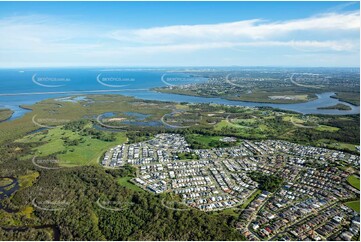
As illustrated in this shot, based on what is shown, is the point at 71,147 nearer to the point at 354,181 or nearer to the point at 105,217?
the point at 105,217

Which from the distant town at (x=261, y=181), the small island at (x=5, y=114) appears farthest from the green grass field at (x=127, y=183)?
the small island at (x=5, y=114)

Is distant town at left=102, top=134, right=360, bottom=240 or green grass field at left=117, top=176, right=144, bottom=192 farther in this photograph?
green grass field at left=117, top=176, right=144, bottom=192

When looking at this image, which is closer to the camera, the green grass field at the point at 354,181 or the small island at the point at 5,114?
the green grass field at the point at 354,181

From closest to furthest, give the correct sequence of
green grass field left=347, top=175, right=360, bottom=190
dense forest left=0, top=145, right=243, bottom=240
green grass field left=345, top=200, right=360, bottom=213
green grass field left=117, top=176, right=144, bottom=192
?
1. dense forest left=0, top=145, right=243, bottom=240
2. green grass field left=345, top=200, right=360, bottom=213
3. green grass field left=117, top=176, right=144, bottom=192
4. green grass field left=347, top=175, right=360, bottom=190

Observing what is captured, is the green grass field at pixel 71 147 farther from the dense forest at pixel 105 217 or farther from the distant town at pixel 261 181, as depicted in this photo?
the dense forest at pixel 105 217

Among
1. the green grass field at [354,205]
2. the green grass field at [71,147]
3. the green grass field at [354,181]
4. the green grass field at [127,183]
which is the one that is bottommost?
the green grass field at [71,147]

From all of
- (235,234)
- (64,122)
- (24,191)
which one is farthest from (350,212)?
(64,122)

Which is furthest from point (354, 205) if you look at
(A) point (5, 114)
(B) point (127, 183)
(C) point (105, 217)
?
(A) point (5, 114)

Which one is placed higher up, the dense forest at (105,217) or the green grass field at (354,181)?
the green grass field at (354,181)

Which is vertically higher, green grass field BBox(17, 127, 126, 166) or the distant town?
the distant town

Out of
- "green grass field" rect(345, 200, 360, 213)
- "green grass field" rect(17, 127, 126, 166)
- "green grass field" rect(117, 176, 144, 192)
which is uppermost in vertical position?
"green grass field" rect(345, 200, 360, 213)

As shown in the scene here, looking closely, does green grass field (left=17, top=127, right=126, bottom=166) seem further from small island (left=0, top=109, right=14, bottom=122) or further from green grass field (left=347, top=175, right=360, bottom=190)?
green grass field (left=347, top=175, right=360, bottom=190)

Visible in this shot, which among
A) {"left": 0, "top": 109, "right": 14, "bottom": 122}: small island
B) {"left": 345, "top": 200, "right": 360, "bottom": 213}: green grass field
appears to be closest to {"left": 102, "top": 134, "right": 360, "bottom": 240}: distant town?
{"left": 345, "top": 200, "right": 360, "bottom": 213}: green grass field
